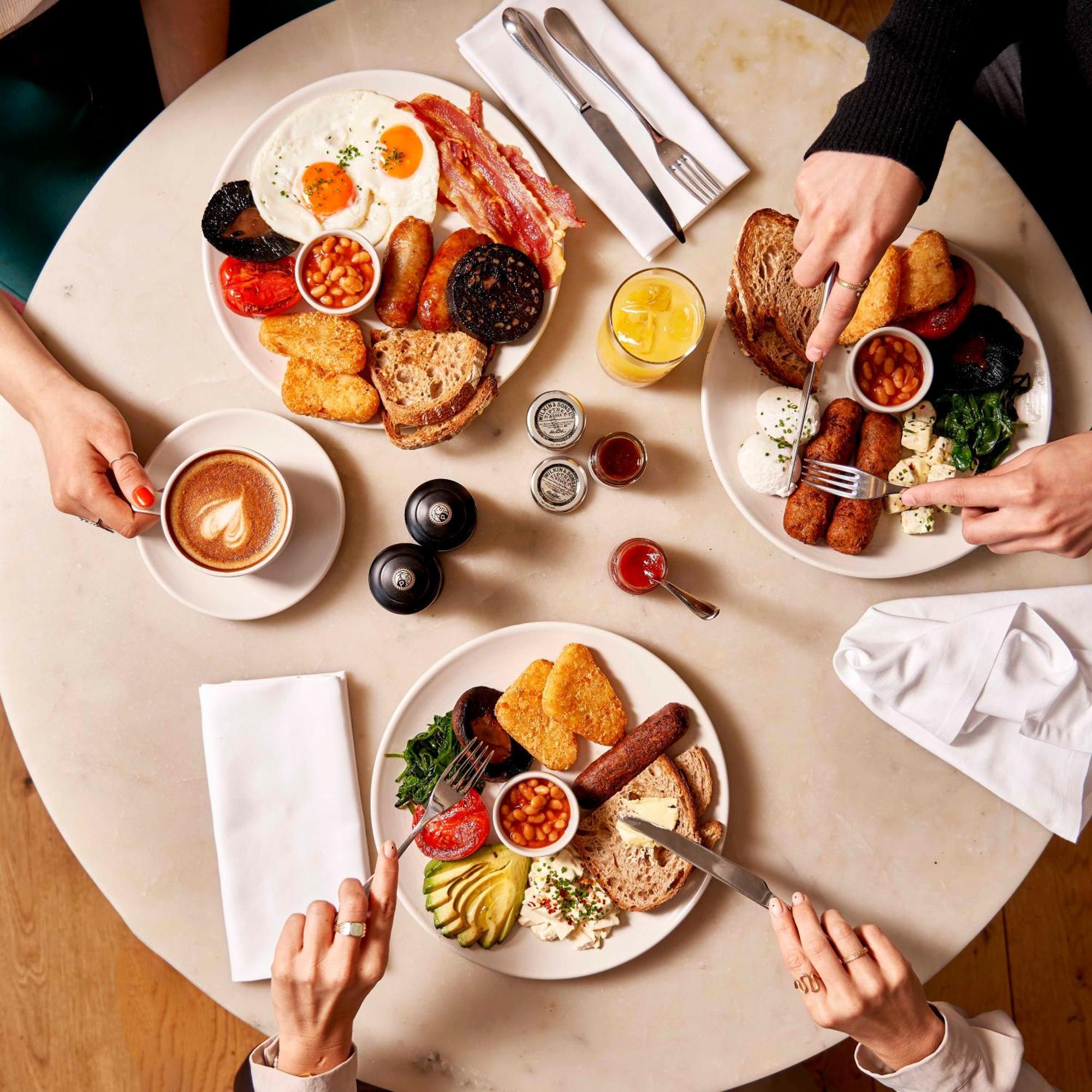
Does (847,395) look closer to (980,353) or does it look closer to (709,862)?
(980,353)

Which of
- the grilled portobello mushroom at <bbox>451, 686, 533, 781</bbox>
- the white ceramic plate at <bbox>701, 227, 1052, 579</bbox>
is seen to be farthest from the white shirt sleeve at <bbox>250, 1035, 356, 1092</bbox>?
the white ceramic plate at <bbox>701, 227, 1052, 579</bbox>

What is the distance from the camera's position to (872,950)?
6.03ft

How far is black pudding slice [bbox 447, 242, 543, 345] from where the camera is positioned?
198 centimetres

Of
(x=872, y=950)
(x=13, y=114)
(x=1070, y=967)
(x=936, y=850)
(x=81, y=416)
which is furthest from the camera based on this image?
(x=1070, y=967)

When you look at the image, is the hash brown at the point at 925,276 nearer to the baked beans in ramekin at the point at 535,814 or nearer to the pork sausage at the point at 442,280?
the pork sausage at the point at 442,280

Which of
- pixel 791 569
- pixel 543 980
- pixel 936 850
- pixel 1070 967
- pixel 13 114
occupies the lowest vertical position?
pixel 1070 967

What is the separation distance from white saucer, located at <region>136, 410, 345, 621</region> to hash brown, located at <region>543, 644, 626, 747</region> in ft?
2.09

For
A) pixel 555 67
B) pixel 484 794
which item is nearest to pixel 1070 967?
pixel 484 794

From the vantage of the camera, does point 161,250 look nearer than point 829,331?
No

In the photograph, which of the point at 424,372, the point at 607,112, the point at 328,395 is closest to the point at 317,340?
the point at 328,395

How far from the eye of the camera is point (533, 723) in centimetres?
200

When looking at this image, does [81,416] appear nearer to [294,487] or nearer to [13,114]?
[294,487]

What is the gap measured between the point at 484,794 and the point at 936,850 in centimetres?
117

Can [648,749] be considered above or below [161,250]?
below
